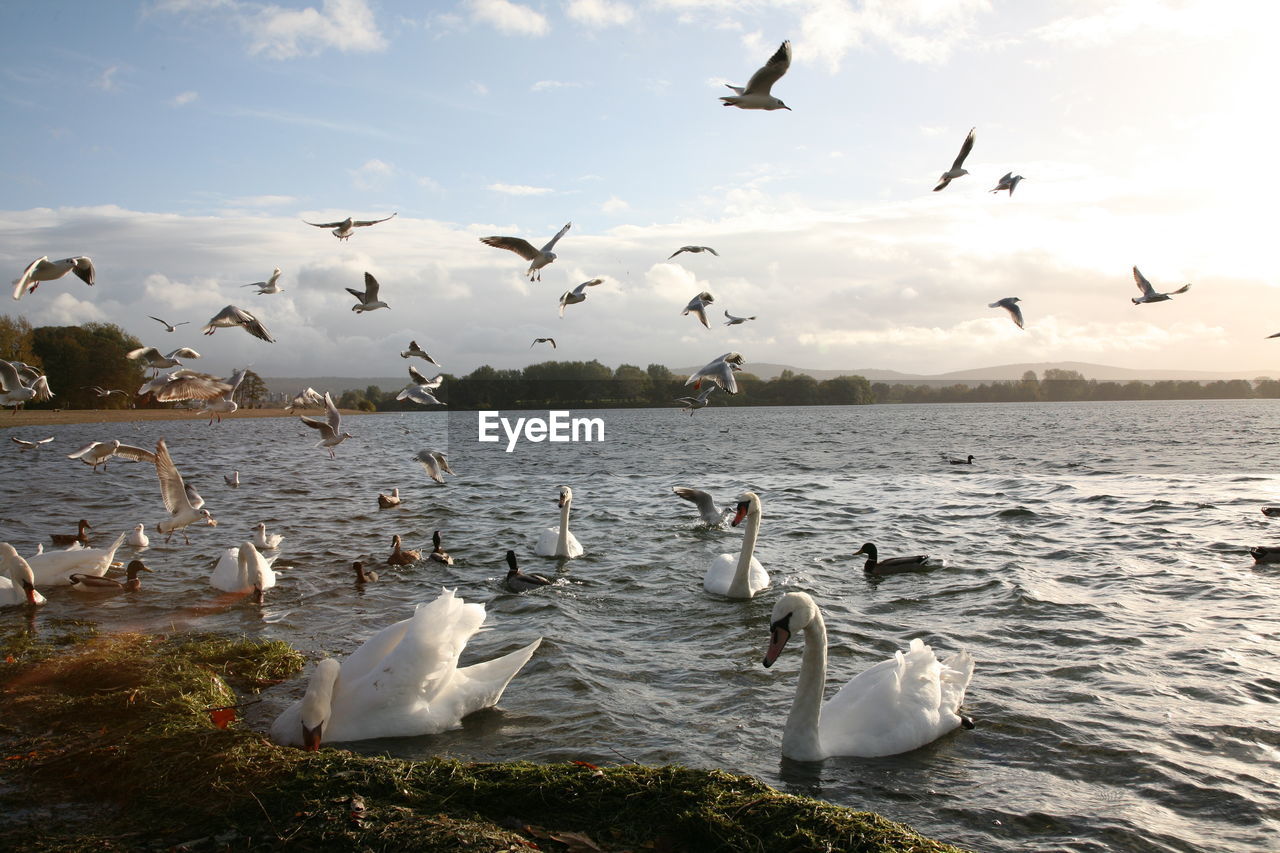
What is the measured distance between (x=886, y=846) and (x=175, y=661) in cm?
650

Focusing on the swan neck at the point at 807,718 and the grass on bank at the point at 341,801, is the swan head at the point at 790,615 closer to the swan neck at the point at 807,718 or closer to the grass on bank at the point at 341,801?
the swan neck at the point at 807,718

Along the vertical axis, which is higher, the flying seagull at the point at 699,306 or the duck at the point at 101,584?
the flying seagull at the point at 699,306

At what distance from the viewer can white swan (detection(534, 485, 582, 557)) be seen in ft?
48.9

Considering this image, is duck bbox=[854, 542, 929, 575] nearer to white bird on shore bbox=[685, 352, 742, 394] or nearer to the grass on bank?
white bird on shore bbox=[685, 352, 742, 394]

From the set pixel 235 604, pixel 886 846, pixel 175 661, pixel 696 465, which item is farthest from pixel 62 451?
pixel 886 846

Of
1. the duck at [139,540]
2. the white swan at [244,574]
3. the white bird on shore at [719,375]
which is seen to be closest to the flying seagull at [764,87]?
the white bird on shore at [719,375]

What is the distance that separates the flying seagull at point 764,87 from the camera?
8.66m

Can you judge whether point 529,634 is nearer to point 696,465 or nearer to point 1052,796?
point 1052,796

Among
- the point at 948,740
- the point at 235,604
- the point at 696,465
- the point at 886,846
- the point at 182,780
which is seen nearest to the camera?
the point at 886,846

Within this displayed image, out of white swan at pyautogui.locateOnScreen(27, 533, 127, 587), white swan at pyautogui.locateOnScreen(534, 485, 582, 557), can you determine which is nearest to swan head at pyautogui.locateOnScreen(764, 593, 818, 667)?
white swan at pyautogui.locateOnScreen(534, 485, 582, 557)

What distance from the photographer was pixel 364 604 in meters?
11.2

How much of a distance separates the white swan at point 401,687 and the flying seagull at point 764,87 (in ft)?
19.9

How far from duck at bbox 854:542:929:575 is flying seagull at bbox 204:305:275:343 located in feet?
31.4

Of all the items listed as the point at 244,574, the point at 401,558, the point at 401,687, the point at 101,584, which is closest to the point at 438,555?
the point at 401,558
